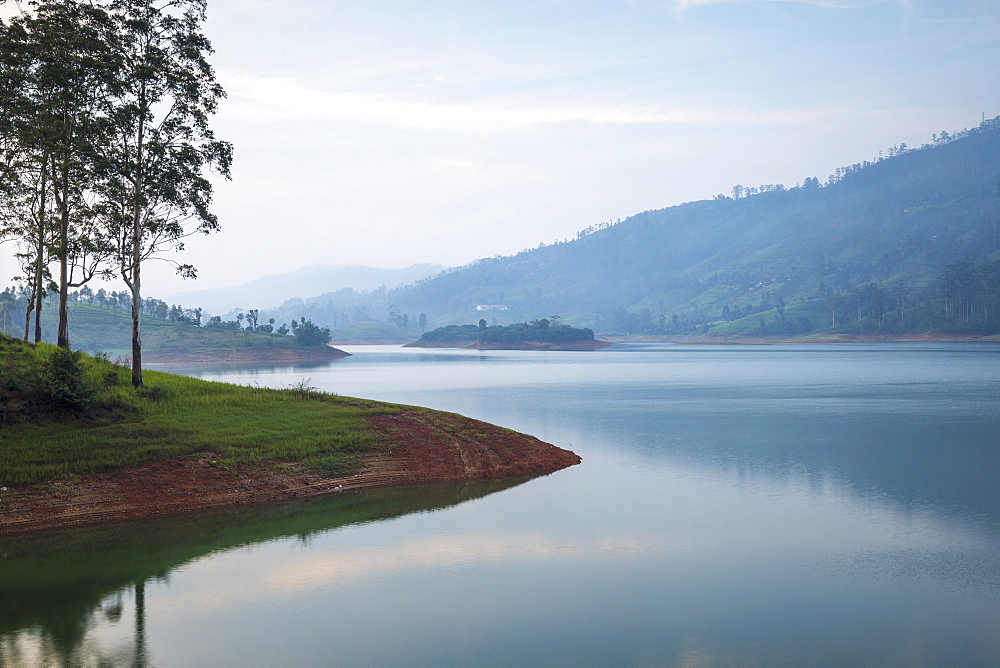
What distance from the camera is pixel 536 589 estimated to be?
64.1 feet

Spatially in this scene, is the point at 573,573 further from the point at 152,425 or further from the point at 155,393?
the point at 155,393

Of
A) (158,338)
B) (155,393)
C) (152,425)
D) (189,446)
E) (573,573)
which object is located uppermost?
(158,338)

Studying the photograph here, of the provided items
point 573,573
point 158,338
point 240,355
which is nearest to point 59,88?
point 573,573

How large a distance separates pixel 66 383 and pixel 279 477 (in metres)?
8.74

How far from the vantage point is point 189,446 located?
29.6 meters

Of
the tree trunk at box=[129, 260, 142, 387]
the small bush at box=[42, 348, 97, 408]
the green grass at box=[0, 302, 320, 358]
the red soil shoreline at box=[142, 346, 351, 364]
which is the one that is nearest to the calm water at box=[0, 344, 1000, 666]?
the small bush at box=[42, 348, 97, 408]

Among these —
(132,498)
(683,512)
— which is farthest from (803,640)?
(132,498)

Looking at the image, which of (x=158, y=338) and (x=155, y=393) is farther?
(x=158, y=338)

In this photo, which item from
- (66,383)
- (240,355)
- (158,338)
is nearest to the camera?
(66,383)

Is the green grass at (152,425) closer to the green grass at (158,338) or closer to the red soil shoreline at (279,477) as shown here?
the red soil shoreline at (279,477)

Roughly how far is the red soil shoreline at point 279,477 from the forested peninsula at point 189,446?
5 centimetres

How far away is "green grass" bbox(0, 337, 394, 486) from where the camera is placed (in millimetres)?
26731

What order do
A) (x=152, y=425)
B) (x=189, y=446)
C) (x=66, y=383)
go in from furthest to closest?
(x=152, y=425) < (x=189, y=446) < (x=66, y=383)

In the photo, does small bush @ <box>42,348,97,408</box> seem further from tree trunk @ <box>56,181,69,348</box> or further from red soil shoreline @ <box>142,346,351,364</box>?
red soil shoreline @ <box>142,346,351,364</box>
